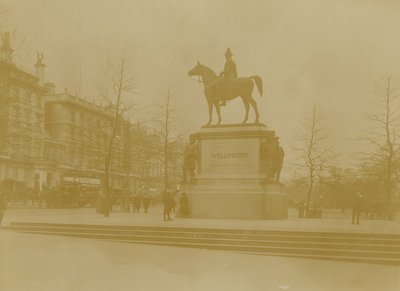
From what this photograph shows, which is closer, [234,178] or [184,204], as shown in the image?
[234,178]

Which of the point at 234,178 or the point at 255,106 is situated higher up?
the point at 255,106

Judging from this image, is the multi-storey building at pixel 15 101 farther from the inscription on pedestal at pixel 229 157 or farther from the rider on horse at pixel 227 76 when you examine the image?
the inscription on pedestal at pixel 229 157

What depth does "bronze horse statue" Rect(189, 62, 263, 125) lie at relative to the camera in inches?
847

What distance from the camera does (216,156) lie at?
21344 mm

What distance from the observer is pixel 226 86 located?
21.8m

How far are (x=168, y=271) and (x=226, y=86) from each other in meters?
12.5

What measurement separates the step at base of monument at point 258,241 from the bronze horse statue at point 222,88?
7.69m

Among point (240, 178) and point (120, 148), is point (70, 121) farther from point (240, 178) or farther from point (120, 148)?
point (240, 178)

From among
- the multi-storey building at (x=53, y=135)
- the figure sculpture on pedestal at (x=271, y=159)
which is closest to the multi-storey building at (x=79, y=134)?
the multi-storey building at (x=53, y=135)

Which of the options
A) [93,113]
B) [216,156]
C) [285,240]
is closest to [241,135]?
[216,156]

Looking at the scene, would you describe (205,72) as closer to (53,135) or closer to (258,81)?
(258,81)

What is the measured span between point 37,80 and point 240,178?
9.92 m

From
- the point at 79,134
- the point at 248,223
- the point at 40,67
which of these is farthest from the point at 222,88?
the point at 79,134

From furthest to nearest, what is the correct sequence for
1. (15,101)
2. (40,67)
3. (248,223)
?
(15,101)
(40,67)
(248,223)
